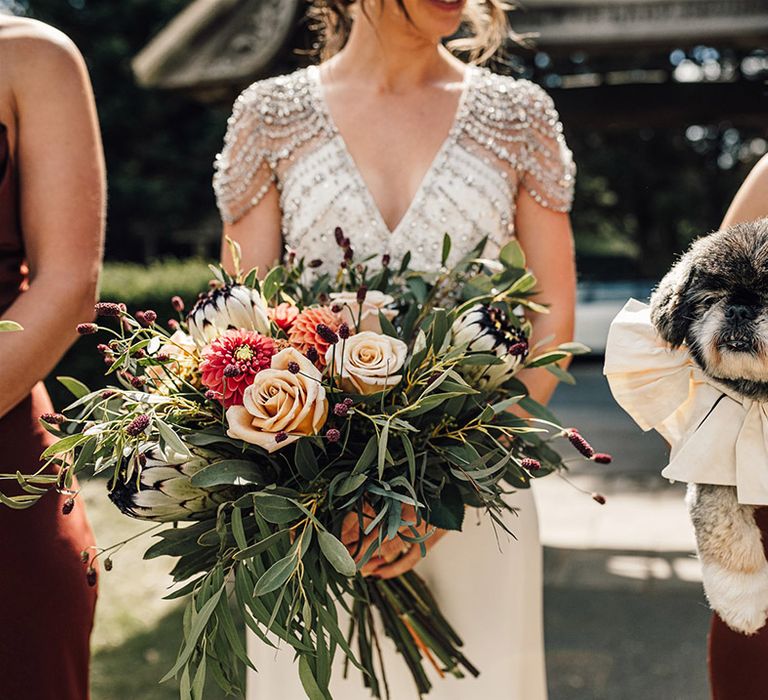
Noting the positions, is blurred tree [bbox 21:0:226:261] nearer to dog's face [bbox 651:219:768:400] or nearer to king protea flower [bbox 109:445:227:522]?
king protea flower [bbox 109:445:227:522]

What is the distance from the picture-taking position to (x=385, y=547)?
1682 millimetres

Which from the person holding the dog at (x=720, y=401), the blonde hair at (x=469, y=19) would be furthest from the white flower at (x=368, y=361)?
the blonde hair at (x=469, y=19)

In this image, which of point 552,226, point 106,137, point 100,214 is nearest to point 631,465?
point 552,226

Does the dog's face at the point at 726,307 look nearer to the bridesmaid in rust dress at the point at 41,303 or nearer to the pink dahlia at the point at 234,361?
the pink dahlia at the point at 234,361

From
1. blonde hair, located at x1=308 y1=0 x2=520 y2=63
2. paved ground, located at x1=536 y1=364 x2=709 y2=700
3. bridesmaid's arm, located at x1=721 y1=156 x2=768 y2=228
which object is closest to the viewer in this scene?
bridesmaid's arm, located at x1=721 y1=156 x2=768 y2=228

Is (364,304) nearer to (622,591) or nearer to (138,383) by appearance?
(138,383)

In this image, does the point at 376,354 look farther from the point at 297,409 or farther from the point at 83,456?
the point at 83,456

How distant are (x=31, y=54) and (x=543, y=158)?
3.57ft

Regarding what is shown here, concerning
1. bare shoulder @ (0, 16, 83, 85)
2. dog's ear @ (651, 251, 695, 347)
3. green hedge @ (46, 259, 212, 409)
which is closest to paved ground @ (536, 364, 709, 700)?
dog's ear @ (651, 251, 695, 347)

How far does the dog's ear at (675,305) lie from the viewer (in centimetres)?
135

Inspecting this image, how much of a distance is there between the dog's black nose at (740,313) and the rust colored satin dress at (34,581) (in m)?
1.19

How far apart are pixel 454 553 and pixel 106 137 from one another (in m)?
19.4

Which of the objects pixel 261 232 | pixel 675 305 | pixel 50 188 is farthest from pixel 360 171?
pixel 675 305

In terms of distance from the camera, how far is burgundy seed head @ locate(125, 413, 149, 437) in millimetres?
1279
